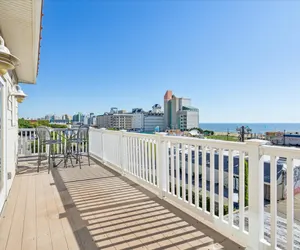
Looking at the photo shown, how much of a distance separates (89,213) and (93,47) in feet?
42.2

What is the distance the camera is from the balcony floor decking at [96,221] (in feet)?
6.17

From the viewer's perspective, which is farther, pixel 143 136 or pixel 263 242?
pixel 143 136

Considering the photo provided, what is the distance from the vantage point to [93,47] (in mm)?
13344

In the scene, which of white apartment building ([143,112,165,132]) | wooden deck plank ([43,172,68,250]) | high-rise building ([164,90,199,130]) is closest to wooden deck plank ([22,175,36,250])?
wooden deck plank ([43,172,68,250])

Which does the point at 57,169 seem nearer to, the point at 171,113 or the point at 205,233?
the point at 205,233

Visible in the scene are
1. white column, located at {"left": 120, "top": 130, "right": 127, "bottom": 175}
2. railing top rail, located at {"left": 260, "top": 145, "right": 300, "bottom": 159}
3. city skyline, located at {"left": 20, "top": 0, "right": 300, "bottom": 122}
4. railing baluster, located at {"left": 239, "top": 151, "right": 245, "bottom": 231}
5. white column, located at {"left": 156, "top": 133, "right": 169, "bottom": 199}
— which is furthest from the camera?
city skyline, located at {"left": 20, "top": 0, "right": 300, "bottom": 122}

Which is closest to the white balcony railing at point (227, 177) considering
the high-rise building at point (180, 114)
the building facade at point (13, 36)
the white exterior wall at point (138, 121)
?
the building facade at point (13, 36)

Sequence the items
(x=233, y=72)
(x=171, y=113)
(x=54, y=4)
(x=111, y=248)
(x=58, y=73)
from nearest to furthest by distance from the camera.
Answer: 1. (x=111, y=248)
2. (x=54, y=4)
3. (x=58, y=73)
4. (x=233, y=72)
5. (x=171, y=113)

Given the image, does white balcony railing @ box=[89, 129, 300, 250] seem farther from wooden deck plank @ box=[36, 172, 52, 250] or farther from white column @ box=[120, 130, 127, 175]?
wooden deck plank @ box=[36, 172, 52, 250]

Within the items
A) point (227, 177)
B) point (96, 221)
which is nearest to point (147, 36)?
point (227, 177)

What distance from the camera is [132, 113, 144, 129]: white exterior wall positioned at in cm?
4694

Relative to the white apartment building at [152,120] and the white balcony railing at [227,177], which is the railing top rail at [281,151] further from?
the white apartment building at [152,120]

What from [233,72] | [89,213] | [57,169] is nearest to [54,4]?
[57,169]

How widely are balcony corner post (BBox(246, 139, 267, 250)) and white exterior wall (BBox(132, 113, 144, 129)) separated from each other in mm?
45153
